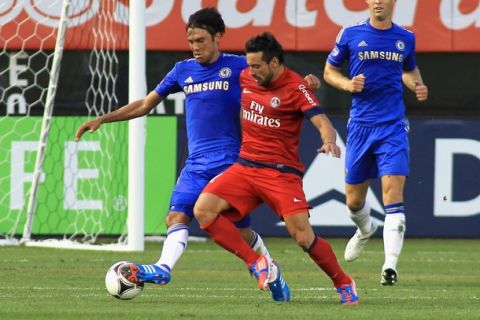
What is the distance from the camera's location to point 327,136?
804cm

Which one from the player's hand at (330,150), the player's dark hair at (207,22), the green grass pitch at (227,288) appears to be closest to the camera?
the player's hand at (330,150)

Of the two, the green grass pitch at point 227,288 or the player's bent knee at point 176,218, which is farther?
the player's bent knee at point 176,218

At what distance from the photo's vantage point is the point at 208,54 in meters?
8.98

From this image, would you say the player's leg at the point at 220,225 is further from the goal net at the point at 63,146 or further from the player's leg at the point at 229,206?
the goal net at the point at 63,146

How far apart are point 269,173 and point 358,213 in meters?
2.77

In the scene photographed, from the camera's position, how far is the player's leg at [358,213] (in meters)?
10.9

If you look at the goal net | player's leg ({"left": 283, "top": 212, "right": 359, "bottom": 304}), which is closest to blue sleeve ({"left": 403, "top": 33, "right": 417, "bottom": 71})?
player's leg ({"left": 283, "top": 212, "right": 359, "bottom": 304})

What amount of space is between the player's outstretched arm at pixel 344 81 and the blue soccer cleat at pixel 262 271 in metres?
1.84

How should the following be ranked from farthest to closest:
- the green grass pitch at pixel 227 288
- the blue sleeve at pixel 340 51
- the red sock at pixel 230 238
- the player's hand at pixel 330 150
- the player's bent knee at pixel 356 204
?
the player's bent knee at pixel 356 204 → the blue sleeve at pixel 340 51 → the red sock at pixel 230 238 → the green grass pitch at pixel 227 288 → the player's hand at pixel 330 150

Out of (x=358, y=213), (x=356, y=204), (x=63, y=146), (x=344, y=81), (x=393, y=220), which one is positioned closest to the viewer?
(x=393, y=220)

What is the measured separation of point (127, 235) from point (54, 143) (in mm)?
1561

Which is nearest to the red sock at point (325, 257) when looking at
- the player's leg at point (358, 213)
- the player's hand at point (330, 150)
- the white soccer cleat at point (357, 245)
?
the player's hand at point (330, 150)

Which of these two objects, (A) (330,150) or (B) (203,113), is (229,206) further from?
(A) (330,150)

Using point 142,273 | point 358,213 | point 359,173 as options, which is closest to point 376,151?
point 359,173
